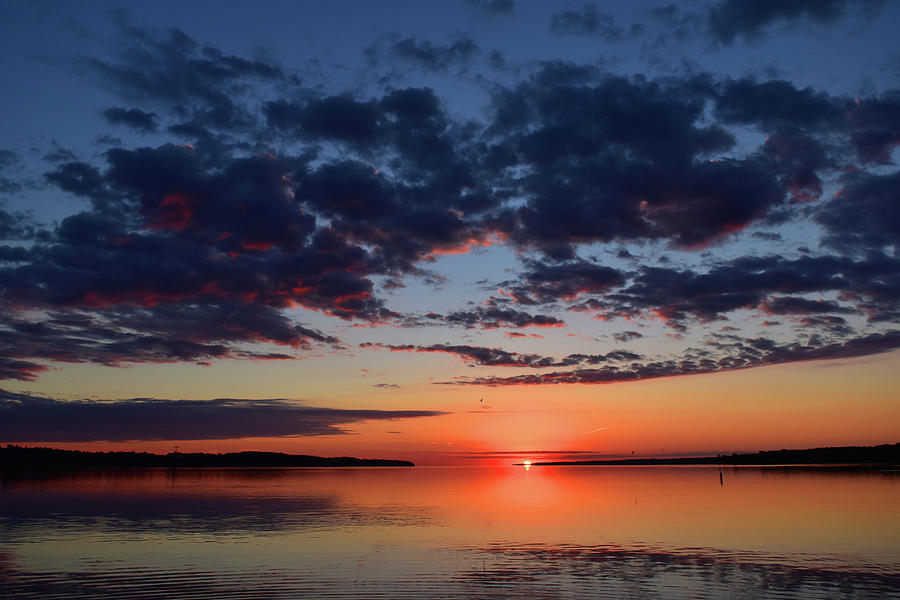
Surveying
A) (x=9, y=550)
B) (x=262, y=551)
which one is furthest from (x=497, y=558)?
(x=9, y=550)

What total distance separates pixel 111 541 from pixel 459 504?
45.0m

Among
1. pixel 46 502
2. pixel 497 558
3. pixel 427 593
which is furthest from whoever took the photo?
pixel 46 502

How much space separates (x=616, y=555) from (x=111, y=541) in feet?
106

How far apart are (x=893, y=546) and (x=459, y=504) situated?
160ft

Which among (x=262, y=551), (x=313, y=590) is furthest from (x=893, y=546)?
(x=262, y=551)

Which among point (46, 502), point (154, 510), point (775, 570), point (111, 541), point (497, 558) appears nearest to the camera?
point (775, 570)

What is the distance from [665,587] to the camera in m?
29.1

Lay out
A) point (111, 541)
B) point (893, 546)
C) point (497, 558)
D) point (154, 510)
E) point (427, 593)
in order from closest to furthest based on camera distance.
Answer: point (427, 593), point (497, 558), point (893, 546), point (111, 541), point (154, 510)

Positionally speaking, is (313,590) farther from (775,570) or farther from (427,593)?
(775,570)

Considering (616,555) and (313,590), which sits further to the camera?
(616,555)

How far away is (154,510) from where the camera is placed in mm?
67625

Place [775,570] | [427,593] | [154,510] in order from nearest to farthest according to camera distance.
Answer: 1. [427,593]
2. [775,570]
3. [154,510]

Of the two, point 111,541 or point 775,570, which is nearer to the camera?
point 775,570

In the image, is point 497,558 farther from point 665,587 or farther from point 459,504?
point 459,504
